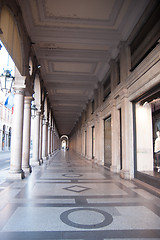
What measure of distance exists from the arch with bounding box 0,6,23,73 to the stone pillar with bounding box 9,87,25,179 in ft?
3.51

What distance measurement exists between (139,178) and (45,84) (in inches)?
398

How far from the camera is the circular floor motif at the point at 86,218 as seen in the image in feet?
10.4

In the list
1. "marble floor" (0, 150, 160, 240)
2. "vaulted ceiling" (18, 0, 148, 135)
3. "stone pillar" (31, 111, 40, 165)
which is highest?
"vaulted ceiling" (18, 0, 148, 135)

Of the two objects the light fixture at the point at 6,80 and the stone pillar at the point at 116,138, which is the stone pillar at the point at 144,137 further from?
the light fixture at the point at 6,80

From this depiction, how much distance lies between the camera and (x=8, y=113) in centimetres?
4175

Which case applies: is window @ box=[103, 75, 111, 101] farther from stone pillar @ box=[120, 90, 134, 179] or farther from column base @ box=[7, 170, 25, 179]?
column base @ box=[7, 170, 25, 179]

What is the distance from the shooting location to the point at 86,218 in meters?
3.41

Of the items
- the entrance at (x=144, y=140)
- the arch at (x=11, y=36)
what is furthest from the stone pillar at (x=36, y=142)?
the entrance at (x=144, y=140)

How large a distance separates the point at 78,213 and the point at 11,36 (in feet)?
18.8

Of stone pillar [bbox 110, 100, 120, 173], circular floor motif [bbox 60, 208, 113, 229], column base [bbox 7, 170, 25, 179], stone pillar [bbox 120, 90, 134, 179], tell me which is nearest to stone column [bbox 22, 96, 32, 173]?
column base [bbox 7, 170, 25, 179]

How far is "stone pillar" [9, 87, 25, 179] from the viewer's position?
7.18 meters

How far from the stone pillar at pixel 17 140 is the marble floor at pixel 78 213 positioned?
4.24 feet

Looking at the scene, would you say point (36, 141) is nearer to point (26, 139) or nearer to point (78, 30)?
point (26, 139)

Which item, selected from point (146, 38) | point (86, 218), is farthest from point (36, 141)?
point (86, 218)
